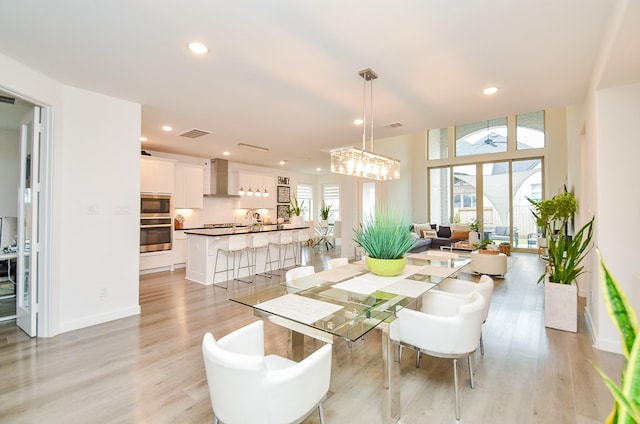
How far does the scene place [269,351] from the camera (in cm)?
272

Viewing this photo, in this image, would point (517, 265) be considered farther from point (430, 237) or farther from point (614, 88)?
point (614, 88)

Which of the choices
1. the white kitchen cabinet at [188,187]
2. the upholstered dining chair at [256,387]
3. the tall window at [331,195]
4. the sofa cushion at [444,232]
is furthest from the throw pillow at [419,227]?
the upholstered dining chair at [256,387]

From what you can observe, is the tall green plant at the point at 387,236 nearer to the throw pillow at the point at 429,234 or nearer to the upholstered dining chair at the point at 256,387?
the upholstered dining chair at the point at 256,387

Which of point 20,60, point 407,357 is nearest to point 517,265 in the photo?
point 407,357

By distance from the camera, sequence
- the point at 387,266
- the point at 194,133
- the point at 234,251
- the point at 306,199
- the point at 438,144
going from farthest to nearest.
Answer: the point at 306,199, the point at 438,144, the point at 234,251, the point at 194,133, the point at 387,266

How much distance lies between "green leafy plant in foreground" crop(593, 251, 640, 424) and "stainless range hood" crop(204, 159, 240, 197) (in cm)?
747

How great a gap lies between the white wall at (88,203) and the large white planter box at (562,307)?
486cm

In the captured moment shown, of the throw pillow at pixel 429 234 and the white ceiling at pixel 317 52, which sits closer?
the white ceiling at pixel 317 52

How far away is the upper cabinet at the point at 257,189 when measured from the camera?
824 cm

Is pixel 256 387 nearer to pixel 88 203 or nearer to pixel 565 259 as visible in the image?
pixel 88 203

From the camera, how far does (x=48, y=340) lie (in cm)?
290

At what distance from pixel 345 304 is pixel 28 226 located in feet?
11.6

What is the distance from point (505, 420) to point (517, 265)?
612 cm

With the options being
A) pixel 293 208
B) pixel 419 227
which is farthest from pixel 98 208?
pixel 419 227
